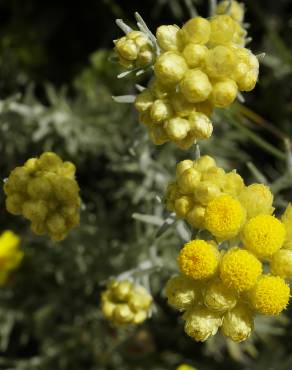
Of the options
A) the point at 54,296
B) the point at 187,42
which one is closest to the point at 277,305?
the point at 187,42

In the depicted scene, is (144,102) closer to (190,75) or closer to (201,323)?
(190,75)

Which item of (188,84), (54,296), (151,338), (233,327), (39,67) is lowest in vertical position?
(151,338)

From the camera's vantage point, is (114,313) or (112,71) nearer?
(114,313)

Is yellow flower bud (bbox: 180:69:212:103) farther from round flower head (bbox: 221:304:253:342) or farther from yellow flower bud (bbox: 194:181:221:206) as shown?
round flower head (bbox: 221:304:253:342)

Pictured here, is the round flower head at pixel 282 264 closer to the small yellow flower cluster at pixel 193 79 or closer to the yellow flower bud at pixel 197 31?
the small yellow flower cluster at pixel 193 79

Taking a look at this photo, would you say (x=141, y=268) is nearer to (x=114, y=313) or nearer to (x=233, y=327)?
(x=114, y=313)

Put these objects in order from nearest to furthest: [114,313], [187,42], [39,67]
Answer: [187,42] < [114,313] < [39,67]

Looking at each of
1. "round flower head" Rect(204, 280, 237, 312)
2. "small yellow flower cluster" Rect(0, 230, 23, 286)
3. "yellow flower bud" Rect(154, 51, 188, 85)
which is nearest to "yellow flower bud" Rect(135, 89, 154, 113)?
"yellow flower bud" Rect(154, 51, 188, 85)
